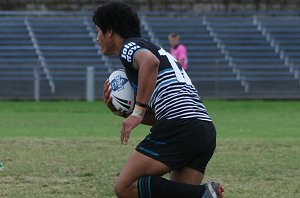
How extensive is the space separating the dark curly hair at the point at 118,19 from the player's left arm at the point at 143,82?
1.17 feet

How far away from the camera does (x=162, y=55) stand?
6.27 m

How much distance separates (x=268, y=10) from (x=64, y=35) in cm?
804

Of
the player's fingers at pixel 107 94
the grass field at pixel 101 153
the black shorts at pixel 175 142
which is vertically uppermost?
the player's fingers at pixel 107 94

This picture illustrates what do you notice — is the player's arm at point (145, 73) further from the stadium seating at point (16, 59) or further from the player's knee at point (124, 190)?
the stadium seating at point (16, 59)

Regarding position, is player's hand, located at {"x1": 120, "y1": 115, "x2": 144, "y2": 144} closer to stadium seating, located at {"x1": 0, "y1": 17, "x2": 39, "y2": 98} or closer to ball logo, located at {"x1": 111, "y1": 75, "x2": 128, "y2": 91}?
ball logo, located at {"x1": 111, "y1": 75, "x2": 128, "y2": 91}

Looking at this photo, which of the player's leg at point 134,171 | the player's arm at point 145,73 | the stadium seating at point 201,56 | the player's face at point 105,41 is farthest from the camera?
the stadium seating at point 201,56

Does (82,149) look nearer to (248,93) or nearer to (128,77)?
(128,77)

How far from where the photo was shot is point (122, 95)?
642 cm

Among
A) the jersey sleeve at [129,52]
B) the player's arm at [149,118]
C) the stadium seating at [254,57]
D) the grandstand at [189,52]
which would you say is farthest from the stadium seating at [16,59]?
the jersey sleeve at [129,52]

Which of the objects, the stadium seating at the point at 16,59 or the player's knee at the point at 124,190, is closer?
the player's knee at the point at 124,190

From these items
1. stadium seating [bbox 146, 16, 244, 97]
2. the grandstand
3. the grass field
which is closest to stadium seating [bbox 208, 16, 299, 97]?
the grandstand

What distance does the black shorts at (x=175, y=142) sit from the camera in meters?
6.13

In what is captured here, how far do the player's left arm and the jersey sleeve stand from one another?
1.3 inches

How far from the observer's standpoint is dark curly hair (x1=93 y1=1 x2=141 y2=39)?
6.34m
